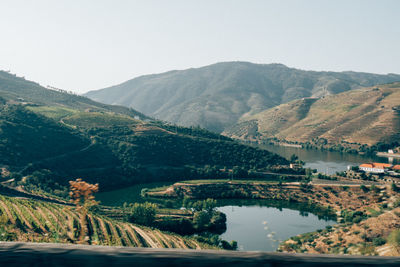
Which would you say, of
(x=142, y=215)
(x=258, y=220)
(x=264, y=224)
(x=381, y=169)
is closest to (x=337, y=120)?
(x=381, y=169)

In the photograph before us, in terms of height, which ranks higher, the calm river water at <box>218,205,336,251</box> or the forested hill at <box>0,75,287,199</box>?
the forested hill at <box>0,75,287,199</box>

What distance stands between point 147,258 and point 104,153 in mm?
68330

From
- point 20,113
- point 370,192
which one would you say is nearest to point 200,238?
point 370,192

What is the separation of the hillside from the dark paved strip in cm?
11071

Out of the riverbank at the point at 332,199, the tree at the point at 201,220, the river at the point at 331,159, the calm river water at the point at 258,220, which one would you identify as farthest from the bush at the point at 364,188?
the tree at the point at 201,220

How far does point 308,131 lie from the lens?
408ft

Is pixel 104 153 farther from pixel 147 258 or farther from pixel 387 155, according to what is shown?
pixel 387 155

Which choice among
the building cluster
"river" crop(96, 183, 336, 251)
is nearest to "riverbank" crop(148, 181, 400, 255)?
"river" crop(96, 183, 336, 251)

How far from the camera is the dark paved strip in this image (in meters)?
1.80

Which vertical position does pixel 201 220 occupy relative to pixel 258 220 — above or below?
above

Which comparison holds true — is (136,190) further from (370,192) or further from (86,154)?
(370,192)

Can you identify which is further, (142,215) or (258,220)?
(258,220)

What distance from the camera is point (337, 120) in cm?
12575

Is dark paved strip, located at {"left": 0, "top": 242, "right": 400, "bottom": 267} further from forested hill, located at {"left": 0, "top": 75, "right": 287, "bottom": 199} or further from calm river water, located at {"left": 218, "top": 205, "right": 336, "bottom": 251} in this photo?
forested hill, located at {"left": 0, "top": 75, "right": 287, "bottom": 199}
